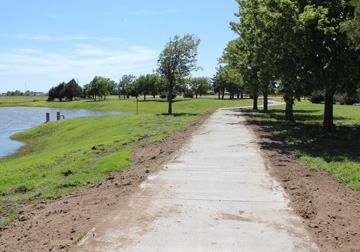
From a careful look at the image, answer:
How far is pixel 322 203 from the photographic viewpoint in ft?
17.3

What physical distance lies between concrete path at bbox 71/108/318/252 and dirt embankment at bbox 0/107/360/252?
0.24 m

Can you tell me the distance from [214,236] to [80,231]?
185cm

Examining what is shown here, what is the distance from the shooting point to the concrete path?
12.6ft

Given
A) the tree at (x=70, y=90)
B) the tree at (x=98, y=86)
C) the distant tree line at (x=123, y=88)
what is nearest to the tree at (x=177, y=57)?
the distant tree line at (x=123, y=88)

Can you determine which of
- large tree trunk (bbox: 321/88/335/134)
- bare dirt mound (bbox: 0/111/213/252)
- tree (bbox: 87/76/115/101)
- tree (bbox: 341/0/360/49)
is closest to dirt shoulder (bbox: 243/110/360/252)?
bare dirt mound (bbox: 0/111/213/252)

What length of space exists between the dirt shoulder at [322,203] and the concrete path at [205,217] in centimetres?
20

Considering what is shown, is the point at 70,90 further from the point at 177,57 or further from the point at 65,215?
the point at 65,215

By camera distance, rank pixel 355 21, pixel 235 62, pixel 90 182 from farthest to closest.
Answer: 1. pixel 235 62
2. pixel 355 21
3. pixel 90 182

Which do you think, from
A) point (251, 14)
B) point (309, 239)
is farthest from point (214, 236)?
point (251, 14)

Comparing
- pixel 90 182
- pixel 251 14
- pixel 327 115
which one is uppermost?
pixel 251 14

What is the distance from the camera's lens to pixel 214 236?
404 cm

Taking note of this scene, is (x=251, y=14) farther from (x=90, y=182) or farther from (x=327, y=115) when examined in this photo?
(x=90, y=182)

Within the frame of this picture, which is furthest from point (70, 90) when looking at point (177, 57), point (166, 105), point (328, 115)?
point (328, 115)

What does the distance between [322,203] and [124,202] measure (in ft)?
11.2
